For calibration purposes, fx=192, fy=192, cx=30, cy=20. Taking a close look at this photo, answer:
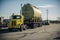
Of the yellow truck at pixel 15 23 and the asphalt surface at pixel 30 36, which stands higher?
the yellow truck at pixel 15 23

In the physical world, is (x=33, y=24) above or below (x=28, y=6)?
below

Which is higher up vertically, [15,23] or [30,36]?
[15,23]

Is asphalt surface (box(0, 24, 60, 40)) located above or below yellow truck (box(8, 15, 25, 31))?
below

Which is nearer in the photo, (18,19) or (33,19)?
(18,19)

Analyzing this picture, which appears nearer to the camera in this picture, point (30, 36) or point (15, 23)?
point (30, 36)

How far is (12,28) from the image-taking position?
93.3ft

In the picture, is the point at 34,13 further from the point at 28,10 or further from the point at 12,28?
the point at 12,28

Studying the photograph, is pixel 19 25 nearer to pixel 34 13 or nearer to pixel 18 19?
pixel 18 19

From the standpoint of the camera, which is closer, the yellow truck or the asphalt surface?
the asphalt surface

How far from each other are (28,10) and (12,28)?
977 centimetres

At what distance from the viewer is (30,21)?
37.0 m

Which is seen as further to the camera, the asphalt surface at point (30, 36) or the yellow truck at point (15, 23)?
the yellow truck at point (15, 23)

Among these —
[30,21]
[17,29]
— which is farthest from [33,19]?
[17,29]

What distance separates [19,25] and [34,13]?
9.79 metres
